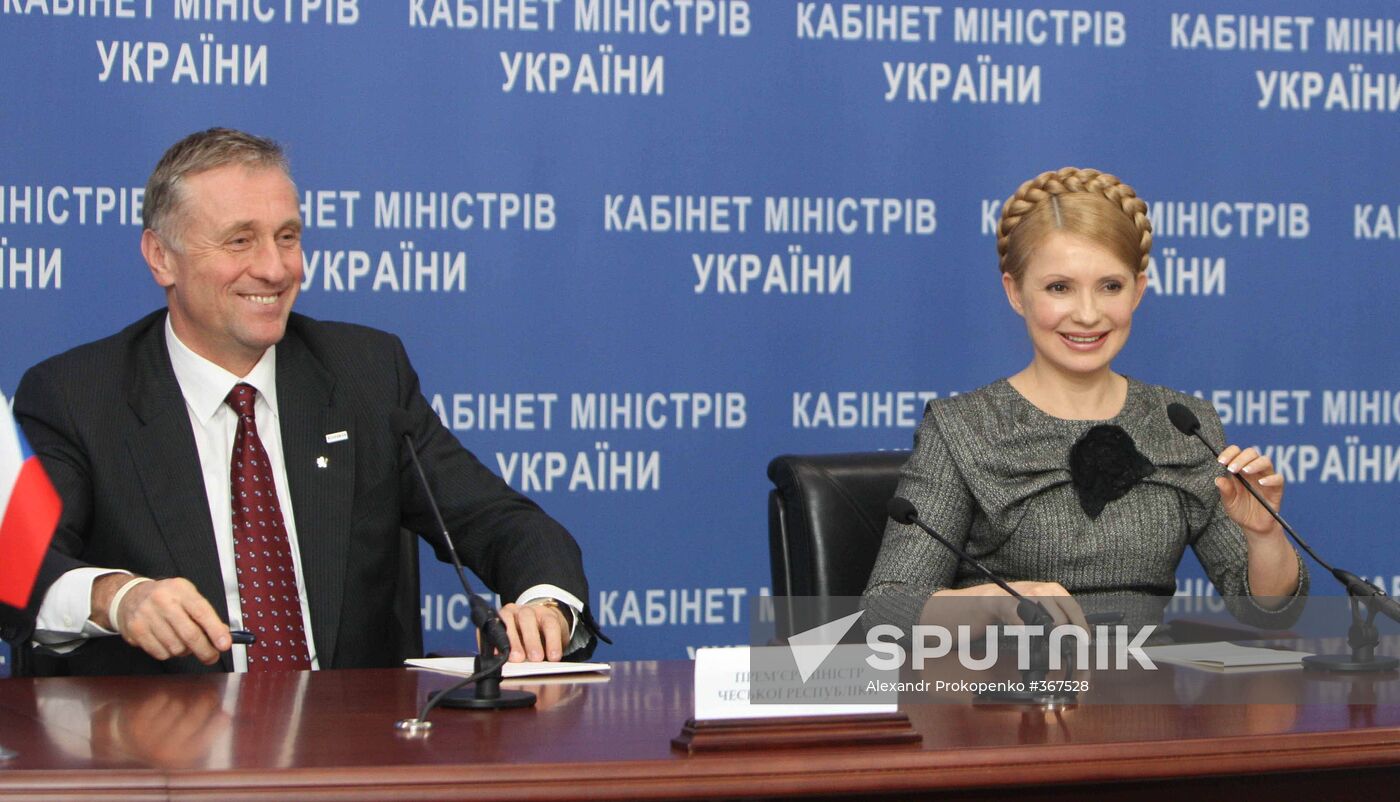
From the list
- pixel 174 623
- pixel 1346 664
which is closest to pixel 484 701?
pixel 174 623

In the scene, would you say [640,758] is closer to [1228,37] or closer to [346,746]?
[346,746]

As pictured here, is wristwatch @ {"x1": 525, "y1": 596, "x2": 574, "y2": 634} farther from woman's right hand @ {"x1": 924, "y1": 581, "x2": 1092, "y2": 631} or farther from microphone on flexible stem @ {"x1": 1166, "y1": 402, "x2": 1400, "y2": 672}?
microphone on flexible stem @ {"x1": 1166, "y1": 402, "x2": 1400, "y2": 672}

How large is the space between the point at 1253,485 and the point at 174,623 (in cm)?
143

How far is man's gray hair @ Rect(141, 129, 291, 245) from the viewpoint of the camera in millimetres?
2480

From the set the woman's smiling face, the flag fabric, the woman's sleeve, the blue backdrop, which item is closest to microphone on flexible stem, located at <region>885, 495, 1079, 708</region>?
the woman's sleeve

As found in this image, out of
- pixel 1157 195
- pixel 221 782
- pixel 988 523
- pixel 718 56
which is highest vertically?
pixel 718 56

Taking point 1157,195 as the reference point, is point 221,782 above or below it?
below

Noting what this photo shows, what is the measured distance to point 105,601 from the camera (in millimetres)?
2051

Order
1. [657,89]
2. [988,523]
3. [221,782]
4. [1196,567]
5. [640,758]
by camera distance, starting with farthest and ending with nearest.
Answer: [1196,567] < [657,89] < [988,523] < [640,758] < [221,782]

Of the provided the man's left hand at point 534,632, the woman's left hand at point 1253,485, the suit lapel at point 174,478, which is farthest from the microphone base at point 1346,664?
the suit lapel at point 174,478

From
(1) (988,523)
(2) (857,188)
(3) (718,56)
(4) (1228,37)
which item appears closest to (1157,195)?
(4) (1228,37)

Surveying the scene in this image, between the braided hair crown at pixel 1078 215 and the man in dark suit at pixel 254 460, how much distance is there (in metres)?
0.84

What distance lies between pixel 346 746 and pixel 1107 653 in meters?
1.04

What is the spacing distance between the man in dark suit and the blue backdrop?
601 millimetres
